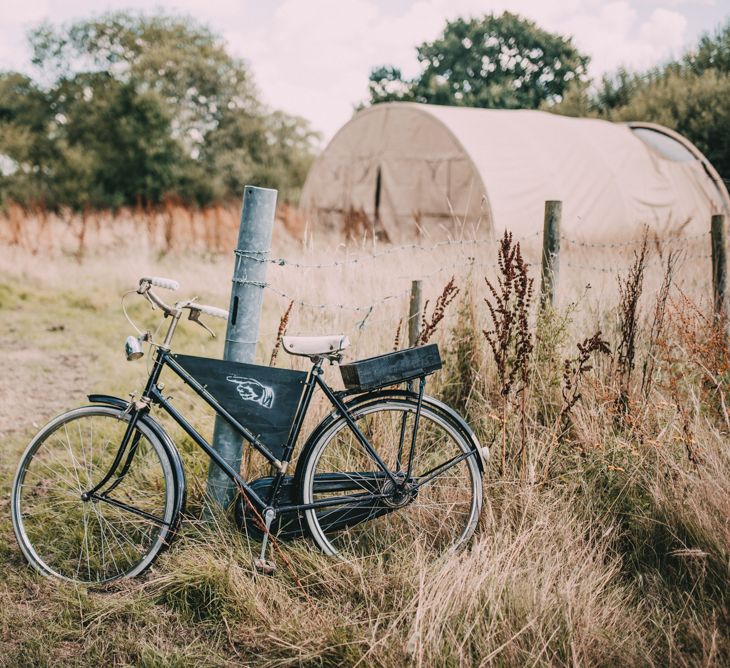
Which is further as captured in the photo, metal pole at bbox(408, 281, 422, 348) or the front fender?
metal pole at bbox(408, 281, 422, 348)

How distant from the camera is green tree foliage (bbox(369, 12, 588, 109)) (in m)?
33.8

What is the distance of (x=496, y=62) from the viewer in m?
34.9

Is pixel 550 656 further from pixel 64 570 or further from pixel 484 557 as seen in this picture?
pixel 64 570

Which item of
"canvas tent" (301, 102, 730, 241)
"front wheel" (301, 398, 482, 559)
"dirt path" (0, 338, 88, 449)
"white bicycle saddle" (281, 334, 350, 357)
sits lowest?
"dirt path" (0, 338, 88, 449)

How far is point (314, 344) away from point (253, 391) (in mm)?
359

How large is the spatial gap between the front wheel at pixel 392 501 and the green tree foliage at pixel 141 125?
84.9 ft

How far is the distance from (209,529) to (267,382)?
73 centimetres

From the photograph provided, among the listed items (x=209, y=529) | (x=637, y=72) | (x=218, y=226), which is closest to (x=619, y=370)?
(x=209, y=529)

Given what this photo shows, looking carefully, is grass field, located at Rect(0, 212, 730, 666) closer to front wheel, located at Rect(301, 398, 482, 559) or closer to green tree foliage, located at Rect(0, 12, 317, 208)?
front wheel, located at Rect(301, 398, 482, 559)

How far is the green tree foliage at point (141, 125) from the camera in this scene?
28.8 meters

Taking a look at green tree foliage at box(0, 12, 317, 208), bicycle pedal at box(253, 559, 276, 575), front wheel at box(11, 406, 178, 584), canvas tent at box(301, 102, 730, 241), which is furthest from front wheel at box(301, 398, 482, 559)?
green tree foliage at box(0, 12, 317, 208)

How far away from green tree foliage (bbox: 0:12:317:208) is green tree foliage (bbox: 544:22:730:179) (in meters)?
12.6

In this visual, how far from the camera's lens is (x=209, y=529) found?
3.26 meters

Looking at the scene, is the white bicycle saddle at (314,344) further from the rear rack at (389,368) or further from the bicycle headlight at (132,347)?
the bicycle headlight at (132,347)
